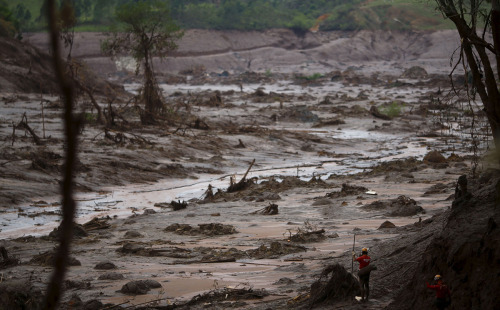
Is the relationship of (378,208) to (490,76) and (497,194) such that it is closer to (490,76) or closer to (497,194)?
(490,76)

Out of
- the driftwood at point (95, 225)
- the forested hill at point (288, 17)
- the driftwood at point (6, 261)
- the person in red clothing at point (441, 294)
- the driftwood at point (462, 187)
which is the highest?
the forested hill at point (288, 17)

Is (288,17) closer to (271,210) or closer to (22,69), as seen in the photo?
(22,69)

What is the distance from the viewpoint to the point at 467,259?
12.3 ft

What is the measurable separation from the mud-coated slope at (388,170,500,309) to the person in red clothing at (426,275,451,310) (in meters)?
0.06

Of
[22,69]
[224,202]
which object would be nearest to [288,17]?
[22,69]

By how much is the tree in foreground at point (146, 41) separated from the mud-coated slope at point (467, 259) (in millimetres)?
18279

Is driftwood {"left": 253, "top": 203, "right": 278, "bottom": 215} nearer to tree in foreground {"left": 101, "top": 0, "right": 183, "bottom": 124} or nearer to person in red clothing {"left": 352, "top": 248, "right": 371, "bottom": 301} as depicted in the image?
person in red clothing {"left": 352, "top": 248, "right": 371, "bottom": 301}

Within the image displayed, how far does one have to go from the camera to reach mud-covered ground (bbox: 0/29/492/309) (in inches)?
229

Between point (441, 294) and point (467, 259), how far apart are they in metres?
0.28

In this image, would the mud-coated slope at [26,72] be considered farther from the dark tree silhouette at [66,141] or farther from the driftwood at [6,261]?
the dark tree silhouette at [66,141]

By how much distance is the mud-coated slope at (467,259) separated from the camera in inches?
139

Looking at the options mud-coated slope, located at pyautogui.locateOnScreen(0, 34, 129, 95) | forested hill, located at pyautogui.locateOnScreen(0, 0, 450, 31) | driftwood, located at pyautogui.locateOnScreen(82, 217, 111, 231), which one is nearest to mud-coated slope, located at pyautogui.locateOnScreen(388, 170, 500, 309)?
driftwood, located at pyautogui.locateOnScreen(82, 217, 111, 231)

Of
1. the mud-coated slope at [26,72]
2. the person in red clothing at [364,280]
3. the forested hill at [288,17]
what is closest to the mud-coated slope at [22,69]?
the mud-coated slope at [26,72]

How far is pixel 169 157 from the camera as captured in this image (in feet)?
58.2
